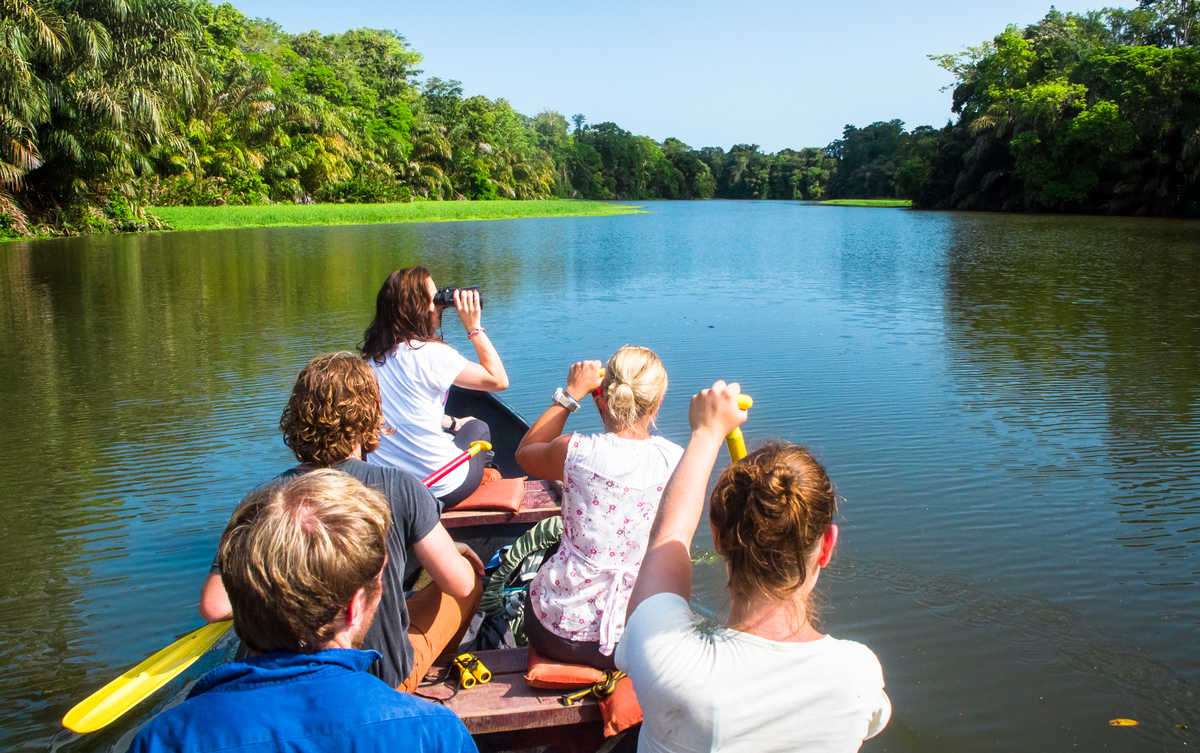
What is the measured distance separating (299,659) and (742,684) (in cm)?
73

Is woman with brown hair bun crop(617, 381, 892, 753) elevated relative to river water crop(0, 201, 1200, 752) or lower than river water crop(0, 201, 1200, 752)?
elevated

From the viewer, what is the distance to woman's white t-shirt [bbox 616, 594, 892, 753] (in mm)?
1579

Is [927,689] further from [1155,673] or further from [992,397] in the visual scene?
[992,397]

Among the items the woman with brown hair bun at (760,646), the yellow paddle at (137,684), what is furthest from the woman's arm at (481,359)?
the woman with brown hair bun at (760,646)

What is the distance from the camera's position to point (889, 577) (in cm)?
443

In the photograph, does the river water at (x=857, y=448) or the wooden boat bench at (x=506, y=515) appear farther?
the wooden boat bench at (x=506, y=515)

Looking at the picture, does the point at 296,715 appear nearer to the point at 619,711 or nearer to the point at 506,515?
the point at 619,711

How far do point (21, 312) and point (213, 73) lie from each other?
85.2 ft

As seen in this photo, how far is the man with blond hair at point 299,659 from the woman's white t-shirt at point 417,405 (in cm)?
234

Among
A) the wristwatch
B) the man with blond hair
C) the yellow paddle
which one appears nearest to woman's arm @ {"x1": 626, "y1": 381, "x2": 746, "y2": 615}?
the man with blond hair

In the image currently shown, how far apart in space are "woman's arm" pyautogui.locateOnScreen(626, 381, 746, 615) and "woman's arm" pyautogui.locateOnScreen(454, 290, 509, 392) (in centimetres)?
222

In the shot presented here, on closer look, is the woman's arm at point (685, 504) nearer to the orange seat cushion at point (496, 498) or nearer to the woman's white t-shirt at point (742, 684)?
the woman's white t-shirt at point (742, 684)

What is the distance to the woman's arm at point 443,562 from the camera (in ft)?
8.21

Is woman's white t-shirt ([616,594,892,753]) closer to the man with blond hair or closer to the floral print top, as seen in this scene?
the man with blond hair
